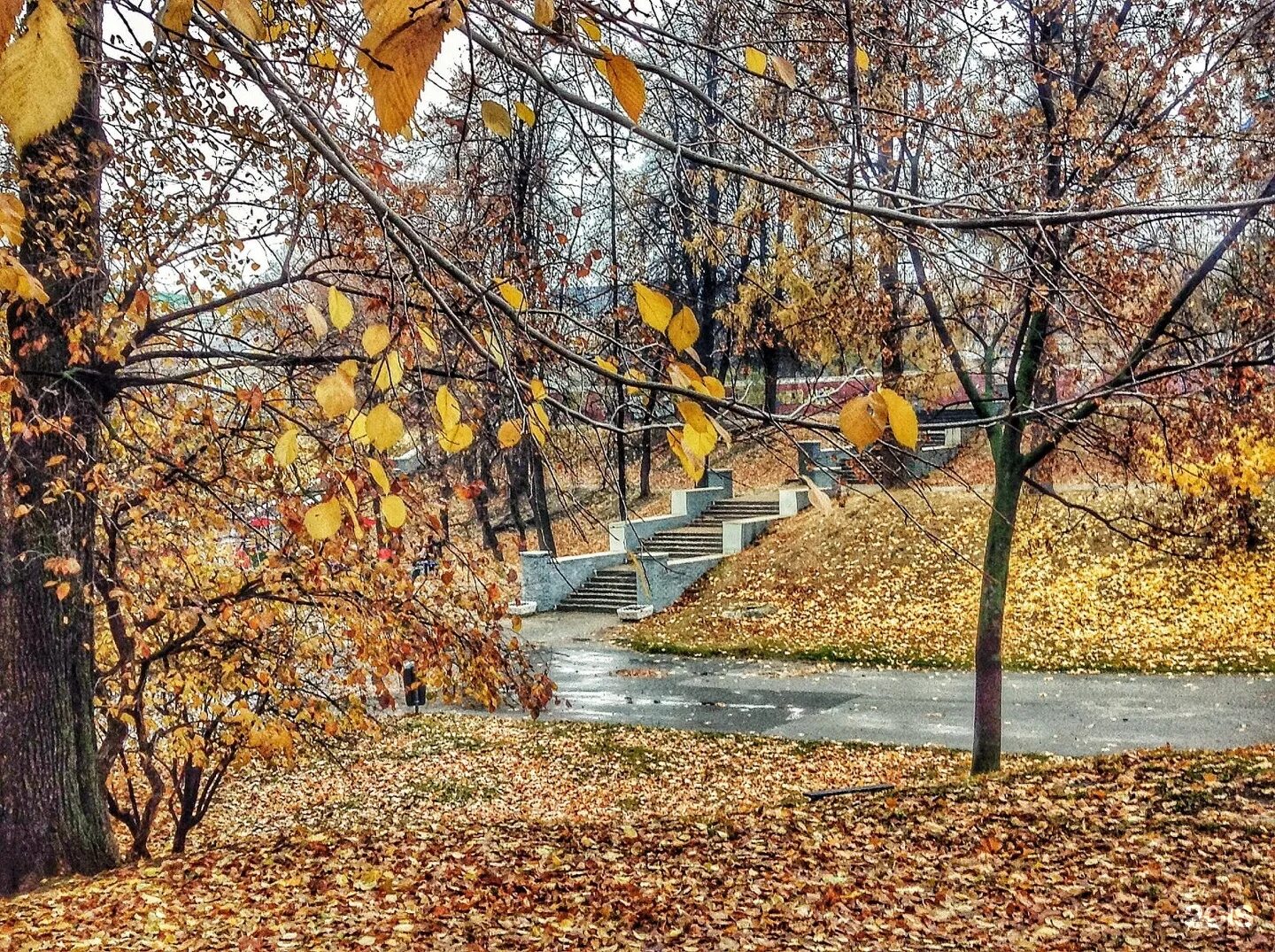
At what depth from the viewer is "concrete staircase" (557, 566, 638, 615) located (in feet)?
72.4

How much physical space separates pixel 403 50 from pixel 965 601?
1859cm

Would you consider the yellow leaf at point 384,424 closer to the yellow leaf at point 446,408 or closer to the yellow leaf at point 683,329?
the yellow leaf at point 446,408

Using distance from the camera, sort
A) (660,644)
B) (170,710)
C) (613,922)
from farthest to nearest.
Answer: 1. (660,644)
2. (170,710)
3. (613,922)

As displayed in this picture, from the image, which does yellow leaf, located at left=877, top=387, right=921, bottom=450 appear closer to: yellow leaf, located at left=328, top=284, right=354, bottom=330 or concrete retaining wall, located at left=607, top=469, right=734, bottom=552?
yellow leaf, located at left=328, top=284, right=354, bottom=330

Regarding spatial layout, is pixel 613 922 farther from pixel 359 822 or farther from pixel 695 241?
pixel 359 822

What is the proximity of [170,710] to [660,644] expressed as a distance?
1113 cm

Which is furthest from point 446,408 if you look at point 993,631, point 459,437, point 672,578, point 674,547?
point 674,547

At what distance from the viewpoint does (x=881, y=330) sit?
31.6ft

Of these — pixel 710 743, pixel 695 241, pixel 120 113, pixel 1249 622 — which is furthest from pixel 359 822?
pixel 1249 622

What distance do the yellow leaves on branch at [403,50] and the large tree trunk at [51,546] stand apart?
18.6ft

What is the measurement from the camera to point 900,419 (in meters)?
1.61

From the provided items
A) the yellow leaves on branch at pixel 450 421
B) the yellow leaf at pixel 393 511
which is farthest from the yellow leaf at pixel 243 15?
the yellow leaf at pixel 393 511

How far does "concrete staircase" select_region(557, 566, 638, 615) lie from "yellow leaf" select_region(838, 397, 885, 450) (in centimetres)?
2026

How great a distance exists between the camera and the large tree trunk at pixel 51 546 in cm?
618
